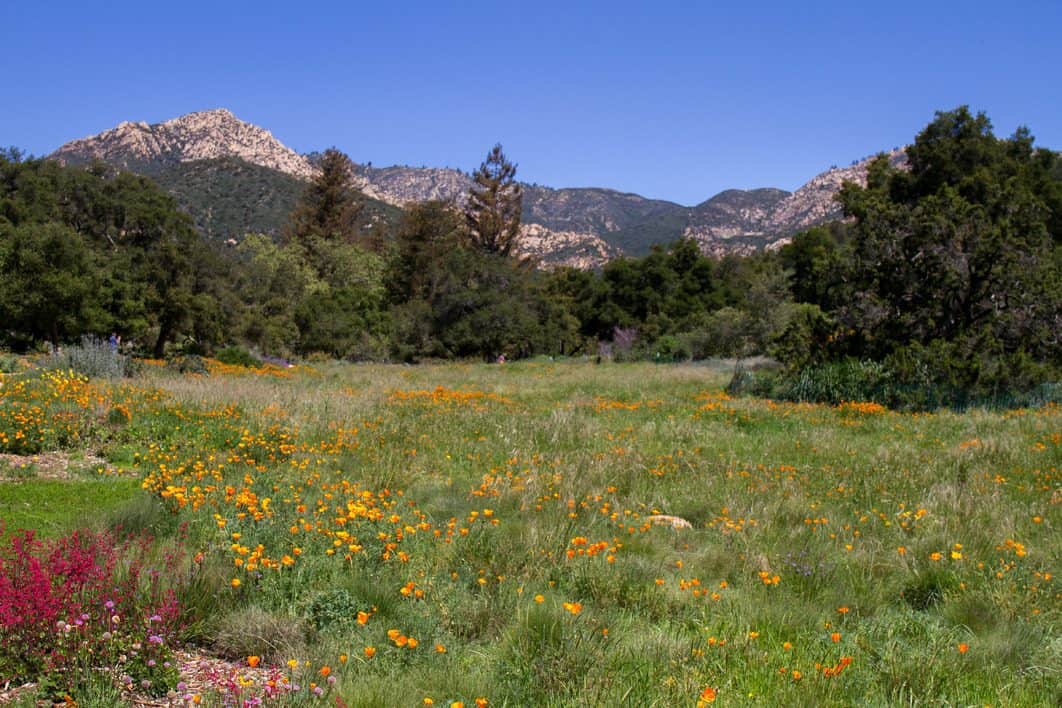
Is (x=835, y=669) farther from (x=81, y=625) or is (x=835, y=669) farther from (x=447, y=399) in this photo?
(x=447, y=399)

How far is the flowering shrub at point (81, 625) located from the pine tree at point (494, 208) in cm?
5287

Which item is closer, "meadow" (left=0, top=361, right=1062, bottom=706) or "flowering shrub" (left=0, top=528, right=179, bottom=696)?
"flowering shrub" (left=0, top=528, right=179, bottom=696)

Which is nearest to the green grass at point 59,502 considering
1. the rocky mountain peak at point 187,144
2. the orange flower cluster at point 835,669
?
the orange flower cluster at point 835,669

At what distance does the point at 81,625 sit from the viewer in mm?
3252

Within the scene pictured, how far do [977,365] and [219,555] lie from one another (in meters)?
16.9

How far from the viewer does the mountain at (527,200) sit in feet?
287

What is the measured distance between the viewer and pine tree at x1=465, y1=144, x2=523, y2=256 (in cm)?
5588

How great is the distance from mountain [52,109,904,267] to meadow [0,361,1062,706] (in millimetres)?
75033

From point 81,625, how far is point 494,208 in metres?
54.4

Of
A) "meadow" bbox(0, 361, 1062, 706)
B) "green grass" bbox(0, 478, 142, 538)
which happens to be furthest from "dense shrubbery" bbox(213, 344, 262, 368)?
"green grass" bbox(0, 478, 142, 538)

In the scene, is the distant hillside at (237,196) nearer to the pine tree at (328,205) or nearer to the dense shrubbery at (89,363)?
the pine tree at (328,205)

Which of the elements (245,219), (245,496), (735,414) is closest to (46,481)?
(245,496)

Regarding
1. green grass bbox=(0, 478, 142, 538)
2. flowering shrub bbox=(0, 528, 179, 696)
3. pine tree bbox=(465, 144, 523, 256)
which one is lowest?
green grass bbox=(0, 478, 142, 538)

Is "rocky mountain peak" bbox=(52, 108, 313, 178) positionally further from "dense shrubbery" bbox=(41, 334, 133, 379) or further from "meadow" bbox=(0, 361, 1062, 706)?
"meadow" bbox=(0, 361, 1062, 706)
